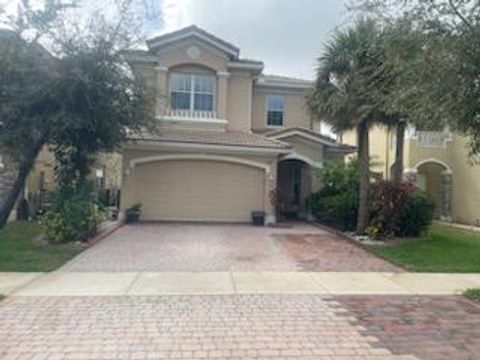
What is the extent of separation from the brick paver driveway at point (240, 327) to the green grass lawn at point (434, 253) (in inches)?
138

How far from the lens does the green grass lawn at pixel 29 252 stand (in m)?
11.9

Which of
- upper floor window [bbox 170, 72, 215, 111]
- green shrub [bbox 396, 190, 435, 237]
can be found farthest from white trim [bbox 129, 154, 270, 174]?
green shrub [bbox 396, 190, 435, 237]

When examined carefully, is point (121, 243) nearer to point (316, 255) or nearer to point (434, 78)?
point (316, 255)

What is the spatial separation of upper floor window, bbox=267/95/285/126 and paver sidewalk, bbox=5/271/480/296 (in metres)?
17.1

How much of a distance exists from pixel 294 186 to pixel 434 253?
12.6 metres

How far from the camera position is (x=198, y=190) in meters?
22.7

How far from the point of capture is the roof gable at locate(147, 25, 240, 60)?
24.2 m

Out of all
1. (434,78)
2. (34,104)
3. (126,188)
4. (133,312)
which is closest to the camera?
(133,312)

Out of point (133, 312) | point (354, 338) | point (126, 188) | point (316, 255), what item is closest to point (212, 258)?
point (316, 255)

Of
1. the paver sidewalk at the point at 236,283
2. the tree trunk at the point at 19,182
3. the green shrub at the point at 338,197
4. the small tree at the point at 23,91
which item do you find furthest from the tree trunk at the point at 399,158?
the tree trunk at the point at 19,182

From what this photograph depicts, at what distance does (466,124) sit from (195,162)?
588 inches

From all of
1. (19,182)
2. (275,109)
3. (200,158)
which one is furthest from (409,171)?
(19,182)

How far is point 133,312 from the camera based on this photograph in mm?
8086

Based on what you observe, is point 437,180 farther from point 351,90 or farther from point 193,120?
point 351,90
